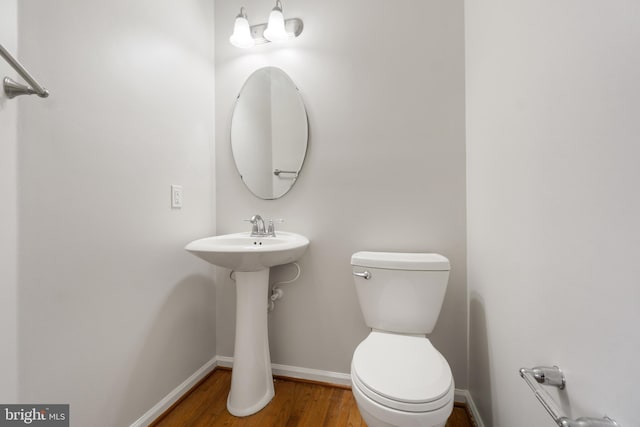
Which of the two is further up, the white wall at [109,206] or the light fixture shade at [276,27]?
the light fixture shade at [276,27]

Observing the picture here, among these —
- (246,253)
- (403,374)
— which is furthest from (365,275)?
(246,253)

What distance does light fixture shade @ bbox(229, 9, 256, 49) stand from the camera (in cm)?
147

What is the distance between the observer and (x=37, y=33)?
79cm

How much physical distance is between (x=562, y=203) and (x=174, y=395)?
1752 millimetres

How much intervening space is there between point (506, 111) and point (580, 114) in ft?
1.28

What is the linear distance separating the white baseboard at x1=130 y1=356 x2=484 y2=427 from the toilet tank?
1.61 ft

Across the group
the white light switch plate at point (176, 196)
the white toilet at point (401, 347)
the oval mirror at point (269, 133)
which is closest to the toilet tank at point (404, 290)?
the white toilet at point (401, 347)

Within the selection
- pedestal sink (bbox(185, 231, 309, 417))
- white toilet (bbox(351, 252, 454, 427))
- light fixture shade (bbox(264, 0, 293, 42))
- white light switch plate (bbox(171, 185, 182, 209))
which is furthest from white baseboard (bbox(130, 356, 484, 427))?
light fixture shade (bbox(264, 0, 293, 42))

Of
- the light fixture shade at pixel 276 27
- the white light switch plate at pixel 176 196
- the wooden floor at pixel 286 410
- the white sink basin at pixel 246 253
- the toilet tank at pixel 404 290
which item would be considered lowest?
the wooden floor at pixel 286 410

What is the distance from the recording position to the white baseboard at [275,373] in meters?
1.17

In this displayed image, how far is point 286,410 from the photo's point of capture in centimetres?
126

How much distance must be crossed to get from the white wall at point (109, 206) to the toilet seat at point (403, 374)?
0.96 metres

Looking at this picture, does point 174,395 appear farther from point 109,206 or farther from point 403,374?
point 403,374

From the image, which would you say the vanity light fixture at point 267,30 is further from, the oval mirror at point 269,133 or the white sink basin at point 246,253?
the white sink basin at point 246,253
